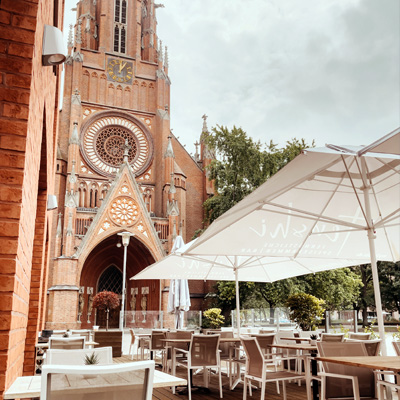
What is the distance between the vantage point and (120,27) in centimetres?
3041

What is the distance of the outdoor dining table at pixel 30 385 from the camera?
2.23 metres

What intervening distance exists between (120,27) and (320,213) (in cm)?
2835

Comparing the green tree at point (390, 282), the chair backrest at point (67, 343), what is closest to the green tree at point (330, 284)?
the green tree at point (390, 282)

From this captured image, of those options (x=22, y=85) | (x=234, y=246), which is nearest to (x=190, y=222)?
(x=234, y=246)

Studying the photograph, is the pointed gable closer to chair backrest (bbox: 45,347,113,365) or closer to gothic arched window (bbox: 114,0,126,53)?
gothic arched window (bbox: 114,0,126,53)

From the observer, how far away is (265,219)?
5.87 m

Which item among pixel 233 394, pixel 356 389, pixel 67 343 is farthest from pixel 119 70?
pixel 356 389

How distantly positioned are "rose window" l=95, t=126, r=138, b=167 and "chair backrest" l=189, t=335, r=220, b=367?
845 inches

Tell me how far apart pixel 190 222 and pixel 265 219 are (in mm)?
22872

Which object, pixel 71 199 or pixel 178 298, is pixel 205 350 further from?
pixel 71 199

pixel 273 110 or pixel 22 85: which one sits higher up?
pixel 273 110

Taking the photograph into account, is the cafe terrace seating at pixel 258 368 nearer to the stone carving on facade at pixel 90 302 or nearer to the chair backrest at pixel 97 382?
the chair backrest at pixel 97 382

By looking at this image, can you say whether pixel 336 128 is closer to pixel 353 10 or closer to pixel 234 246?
pixel 353 10

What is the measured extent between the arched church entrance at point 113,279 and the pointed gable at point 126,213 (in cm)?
68
